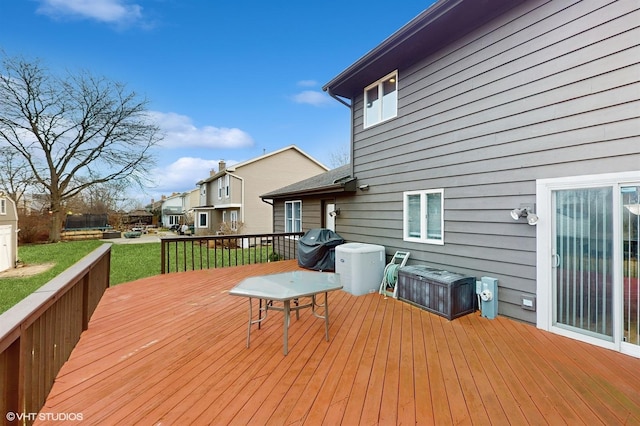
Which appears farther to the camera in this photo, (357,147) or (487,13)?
(357,147)

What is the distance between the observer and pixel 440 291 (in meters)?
3.73

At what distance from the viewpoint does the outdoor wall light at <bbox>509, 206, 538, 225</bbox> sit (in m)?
3.20

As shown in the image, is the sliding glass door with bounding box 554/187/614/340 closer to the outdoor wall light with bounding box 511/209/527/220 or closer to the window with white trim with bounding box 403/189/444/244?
the outdoor wall light with bounding box 511/209/527/220

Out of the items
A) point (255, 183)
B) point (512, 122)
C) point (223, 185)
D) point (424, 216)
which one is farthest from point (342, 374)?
point (223, 185)

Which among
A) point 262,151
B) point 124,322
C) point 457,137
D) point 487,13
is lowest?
point 124,322

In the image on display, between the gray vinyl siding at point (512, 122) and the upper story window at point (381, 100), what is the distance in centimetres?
25

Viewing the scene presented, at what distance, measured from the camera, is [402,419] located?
1803mm

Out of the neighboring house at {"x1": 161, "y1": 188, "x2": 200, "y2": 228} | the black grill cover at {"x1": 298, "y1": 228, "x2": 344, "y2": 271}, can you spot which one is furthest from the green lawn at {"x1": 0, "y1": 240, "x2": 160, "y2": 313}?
the neighboring house at {"x1": 161, "y1": 188, "x2": 200, "y2": 228}

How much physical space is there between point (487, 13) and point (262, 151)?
16970 millimetres

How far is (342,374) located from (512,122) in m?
3.60

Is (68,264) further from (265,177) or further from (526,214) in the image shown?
(526,214)

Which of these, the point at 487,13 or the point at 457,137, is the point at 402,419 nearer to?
the point at 457,137

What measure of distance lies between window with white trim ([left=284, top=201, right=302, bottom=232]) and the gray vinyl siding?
15.1 ft

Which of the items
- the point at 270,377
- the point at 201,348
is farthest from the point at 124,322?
the point at 270,377
